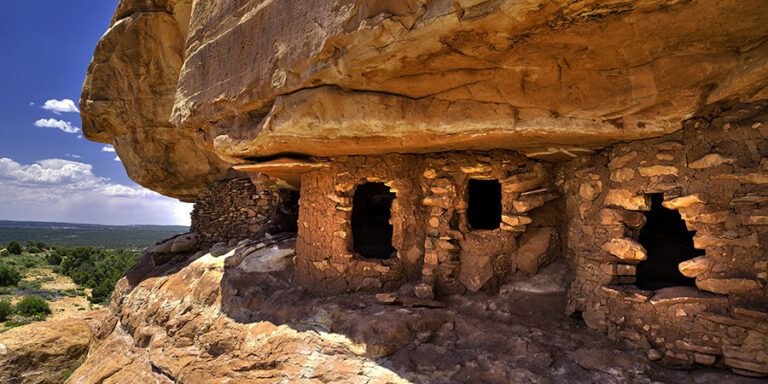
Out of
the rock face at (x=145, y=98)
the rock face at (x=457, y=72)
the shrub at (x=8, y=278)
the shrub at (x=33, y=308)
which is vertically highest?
the rock face at (x=145, y=98)

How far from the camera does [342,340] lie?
161 inches

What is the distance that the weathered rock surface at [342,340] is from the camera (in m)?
3.44

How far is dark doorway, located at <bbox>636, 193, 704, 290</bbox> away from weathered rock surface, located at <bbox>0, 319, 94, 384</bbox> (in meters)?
8.94

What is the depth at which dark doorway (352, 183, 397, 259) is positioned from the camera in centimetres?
752

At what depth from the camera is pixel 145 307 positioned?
6.50 meters

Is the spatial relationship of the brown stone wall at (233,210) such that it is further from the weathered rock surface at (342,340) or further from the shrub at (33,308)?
the shrub at (33,308)

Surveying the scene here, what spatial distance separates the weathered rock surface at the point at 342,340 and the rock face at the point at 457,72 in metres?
1.77

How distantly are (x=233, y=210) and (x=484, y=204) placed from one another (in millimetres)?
5309

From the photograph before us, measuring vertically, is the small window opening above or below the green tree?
above

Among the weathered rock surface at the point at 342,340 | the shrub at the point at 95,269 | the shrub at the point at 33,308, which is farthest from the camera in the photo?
the shrub at the point at 95,269

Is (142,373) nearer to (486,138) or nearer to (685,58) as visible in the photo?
(486,138)

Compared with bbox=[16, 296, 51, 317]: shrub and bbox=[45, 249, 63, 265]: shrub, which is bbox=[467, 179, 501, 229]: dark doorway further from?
bbox=[45, 249, 63, 265]: shrub

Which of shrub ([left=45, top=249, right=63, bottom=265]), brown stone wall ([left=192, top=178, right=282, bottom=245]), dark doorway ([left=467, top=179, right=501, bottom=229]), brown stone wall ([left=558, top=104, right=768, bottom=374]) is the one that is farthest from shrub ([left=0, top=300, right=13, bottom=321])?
brown stone wall ([left=558, top=104, right=768, bottom=374])

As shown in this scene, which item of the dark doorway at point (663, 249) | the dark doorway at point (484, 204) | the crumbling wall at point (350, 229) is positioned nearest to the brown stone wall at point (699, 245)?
the dark doorway at point (663, 249)
